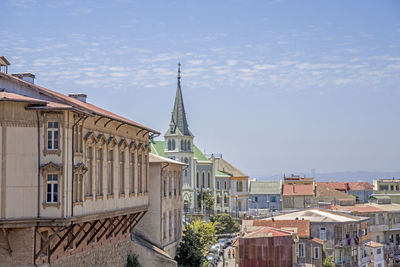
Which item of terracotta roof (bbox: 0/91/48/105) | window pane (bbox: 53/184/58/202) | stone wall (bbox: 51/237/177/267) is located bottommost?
stone wall (bbox: 51/237/177/267)

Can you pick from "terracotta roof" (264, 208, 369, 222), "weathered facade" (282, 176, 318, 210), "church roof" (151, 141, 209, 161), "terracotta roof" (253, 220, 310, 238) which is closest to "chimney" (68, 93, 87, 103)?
"terracotta roof" (253, 220, 310, 238)

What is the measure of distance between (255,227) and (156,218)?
26.1 metres

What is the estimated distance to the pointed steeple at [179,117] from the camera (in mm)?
115312

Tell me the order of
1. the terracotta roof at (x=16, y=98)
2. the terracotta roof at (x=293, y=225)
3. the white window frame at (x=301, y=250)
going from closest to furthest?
the terracotta roof at (x=16, y=98)
the white window frame at (x=301, y=250)
the terracotta roof at (x=293, y=225)

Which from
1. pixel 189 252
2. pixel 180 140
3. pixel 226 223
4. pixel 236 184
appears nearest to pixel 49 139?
pixel 189 252

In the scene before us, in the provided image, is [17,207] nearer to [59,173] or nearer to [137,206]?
[59,173]

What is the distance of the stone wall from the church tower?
73006 millimetres

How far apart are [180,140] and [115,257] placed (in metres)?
78.5

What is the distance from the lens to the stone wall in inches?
1172

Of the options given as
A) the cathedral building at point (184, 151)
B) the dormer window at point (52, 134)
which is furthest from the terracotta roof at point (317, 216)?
the dormer window at point (52, 134)

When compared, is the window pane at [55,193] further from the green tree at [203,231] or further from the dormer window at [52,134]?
the green tree at [203,231]

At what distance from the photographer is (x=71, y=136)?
26.2 meters

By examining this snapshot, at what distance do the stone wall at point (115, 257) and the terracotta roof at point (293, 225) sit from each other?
99.9 feet

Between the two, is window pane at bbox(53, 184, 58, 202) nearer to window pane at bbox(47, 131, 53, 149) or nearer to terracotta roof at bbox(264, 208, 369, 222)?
window pane at bbox(47, 131, 53, 149)
